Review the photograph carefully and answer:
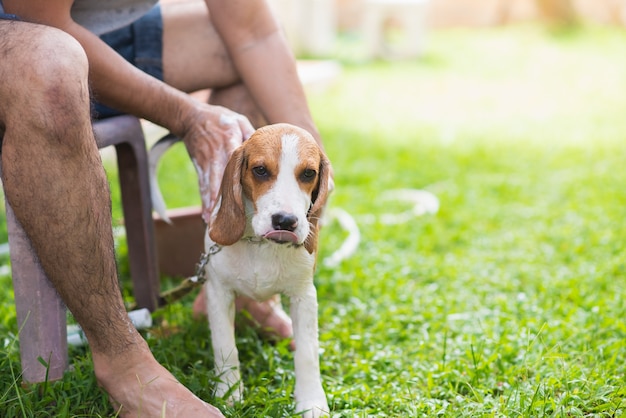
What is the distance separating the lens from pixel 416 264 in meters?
3.07

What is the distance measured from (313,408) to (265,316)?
53 centimetres

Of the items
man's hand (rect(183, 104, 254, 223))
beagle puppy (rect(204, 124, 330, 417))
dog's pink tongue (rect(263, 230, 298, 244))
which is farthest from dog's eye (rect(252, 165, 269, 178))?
man's hand (rect(183, 104, 254, 223))

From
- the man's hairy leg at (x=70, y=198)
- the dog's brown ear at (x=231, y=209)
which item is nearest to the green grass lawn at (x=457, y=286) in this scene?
the man's hairy leg at (x=70, y=198)

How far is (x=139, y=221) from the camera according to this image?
234 cm

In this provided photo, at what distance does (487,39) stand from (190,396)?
9.59m

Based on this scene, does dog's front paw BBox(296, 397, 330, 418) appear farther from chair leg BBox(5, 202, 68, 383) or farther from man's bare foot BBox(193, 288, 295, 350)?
chair leg BBox(5, 202, 68, 383)

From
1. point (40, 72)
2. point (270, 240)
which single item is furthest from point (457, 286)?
point (40, 72)

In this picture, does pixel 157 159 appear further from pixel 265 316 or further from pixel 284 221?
pixel 284 221

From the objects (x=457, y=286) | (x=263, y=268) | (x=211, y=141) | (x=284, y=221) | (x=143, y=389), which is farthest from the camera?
(x=457, y=286)

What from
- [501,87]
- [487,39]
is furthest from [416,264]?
[487,39]

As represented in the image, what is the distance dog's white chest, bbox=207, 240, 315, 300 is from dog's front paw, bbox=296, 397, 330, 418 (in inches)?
9.7

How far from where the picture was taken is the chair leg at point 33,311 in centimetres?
182

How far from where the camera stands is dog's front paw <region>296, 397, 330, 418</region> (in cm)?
179

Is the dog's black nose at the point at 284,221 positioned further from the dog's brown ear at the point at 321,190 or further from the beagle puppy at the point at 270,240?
the dog's brown ear at the point at 321,190
